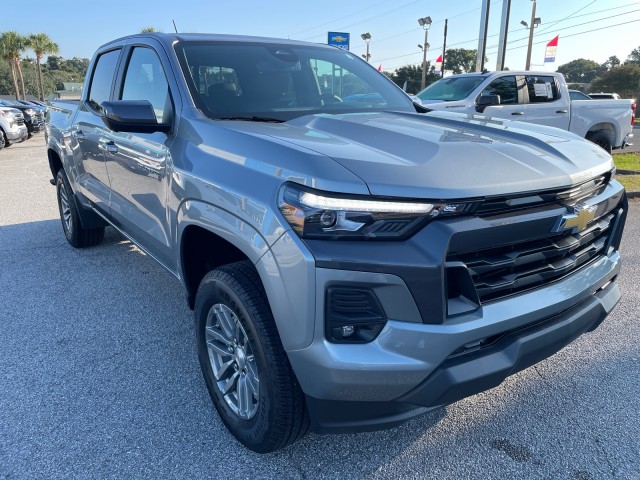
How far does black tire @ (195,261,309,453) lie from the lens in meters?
1.93

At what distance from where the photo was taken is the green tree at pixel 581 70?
7931 cm

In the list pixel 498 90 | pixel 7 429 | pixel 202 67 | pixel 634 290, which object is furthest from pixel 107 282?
pixel 498 90

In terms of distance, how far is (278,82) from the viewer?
312cm

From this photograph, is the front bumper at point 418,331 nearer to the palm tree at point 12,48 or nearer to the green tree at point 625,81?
the green tree at point 625,81

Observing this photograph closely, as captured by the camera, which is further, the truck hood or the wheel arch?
the wheel arch

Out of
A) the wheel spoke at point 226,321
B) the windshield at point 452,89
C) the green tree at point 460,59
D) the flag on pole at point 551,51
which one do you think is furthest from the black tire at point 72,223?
the green tree at point 460,59

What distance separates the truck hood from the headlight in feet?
0.15

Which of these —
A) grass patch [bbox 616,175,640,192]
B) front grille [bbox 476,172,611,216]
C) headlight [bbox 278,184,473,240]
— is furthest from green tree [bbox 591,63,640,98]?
headlight [bbox 278,184,473,240]

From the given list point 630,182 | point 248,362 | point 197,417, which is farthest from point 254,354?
point 630,182

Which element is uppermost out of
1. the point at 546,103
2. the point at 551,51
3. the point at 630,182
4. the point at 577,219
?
the point at 551,51

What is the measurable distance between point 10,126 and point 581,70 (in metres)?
87.8

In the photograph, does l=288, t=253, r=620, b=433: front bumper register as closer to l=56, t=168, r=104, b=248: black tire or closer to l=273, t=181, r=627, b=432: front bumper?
l=273, t=181, r=627, b=432: front bumper

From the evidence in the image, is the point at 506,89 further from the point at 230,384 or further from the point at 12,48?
the point at 12,48

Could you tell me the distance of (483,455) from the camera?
2236mm
